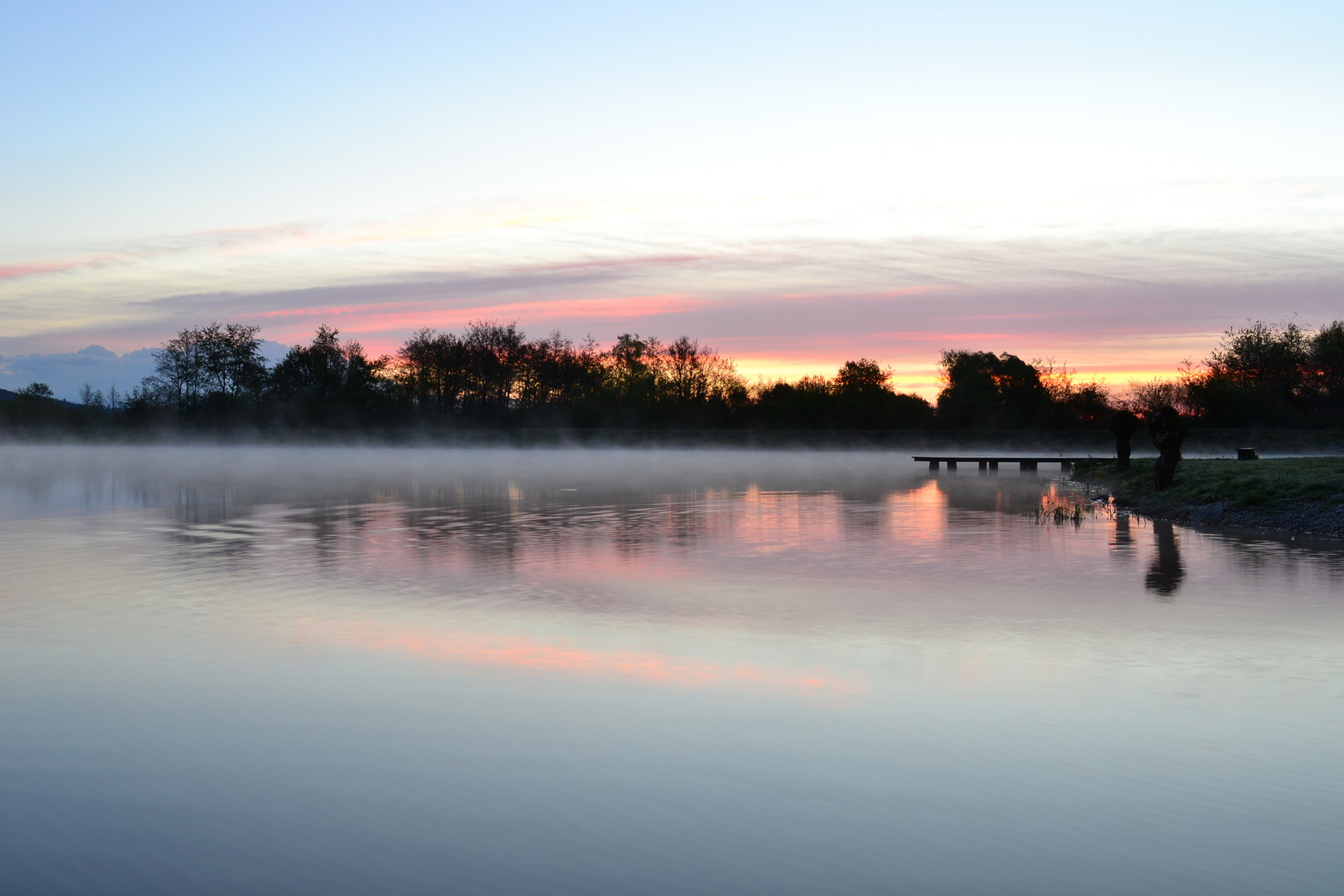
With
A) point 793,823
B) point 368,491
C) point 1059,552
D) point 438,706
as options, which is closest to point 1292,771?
point 793,823

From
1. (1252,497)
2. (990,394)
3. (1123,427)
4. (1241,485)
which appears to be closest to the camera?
(1252,497)

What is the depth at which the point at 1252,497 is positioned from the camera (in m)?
21.5

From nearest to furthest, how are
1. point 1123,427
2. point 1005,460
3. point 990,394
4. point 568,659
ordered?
point 568,659 < point 1123,427 < point 1005,460 < point 990,394

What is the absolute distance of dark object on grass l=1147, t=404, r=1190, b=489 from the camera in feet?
82.2

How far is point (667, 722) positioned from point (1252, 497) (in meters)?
18.4

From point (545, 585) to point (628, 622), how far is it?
241 centimetres

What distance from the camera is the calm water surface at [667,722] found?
4.71 metres

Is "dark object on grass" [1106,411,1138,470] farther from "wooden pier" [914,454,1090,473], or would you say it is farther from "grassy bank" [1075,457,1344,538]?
→ "wooden pier" [914,454,1090,473]

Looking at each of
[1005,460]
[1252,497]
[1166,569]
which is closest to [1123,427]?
[1252,497]

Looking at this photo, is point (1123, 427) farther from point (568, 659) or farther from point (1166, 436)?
point (568, 659)

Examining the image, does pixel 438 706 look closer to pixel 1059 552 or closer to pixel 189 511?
pixel 1059 552

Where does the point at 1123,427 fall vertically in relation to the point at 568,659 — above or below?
above

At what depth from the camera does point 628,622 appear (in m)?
10.2

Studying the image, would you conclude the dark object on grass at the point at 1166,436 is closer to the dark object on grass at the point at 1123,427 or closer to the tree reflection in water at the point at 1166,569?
the dark object on grass at the point at 1123,427
